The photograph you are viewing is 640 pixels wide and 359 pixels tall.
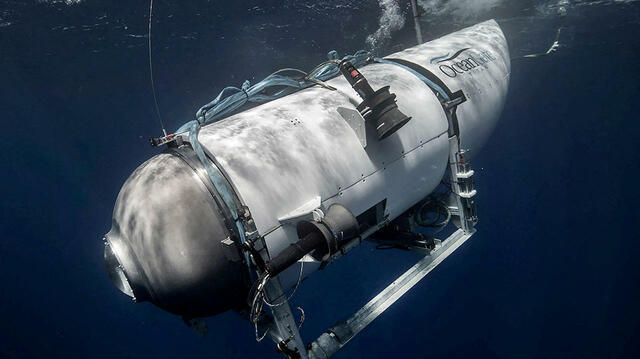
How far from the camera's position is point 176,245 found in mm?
2230

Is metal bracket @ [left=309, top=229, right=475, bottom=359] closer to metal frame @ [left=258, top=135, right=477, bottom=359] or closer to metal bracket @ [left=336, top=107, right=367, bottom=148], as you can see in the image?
metal frame @ [left=258, top=135, right=477, bottom=359]

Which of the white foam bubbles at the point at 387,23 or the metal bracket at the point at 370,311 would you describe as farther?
the white foam bubbles at the point at 387,23

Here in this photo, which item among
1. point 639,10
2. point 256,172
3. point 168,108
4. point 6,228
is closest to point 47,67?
point 168,108

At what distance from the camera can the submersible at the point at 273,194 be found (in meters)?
2.26

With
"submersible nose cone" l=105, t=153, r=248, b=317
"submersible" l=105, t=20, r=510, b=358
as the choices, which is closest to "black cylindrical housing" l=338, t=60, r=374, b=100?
"submersible" l=105, t=20, r=510, b=358

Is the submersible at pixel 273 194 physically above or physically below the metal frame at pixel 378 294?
above

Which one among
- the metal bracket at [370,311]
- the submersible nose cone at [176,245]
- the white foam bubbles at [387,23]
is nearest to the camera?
the submersible nose cone at [176,245]

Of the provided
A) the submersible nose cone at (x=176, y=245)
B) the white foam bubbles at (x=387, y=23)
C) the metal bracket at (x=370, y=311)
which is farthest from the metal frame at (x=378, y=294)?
the white foam bubbles at (x=387, y=23)

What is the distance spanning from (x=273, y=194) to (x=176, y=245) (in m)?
0.78

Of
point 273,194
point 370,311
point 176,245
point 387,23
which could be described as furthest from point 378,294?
point 387,23

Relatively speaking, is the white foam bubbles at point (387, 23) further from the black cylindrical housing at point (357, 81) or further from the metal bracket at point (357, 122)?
the metal bracket at point (357, 122)

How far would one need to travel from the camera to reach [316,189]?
8.73ft

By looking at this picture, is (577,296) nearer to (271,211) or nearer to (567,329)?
(567,329)

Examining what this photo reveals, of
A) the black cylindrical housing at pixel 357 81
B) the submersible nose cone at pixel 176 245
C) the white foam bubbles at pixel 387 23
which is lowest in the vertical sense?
the submersible nose cone at pixel 176 245
